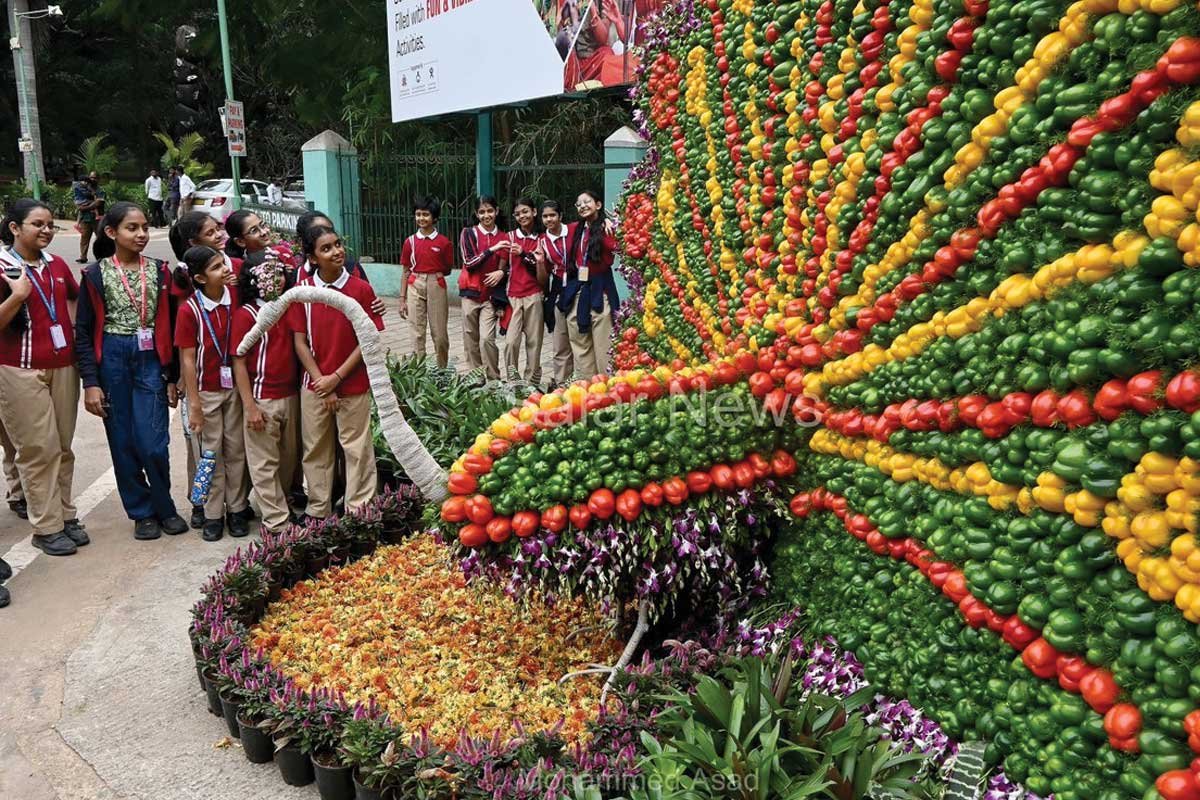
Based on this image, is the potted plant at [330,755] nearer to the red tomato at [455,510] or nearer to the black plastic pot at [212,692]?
the black plastic pot at [212,692]

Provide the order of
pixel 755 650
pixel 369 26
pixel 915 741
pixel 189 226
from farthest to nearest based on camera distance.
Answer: pixel 369 26 → pixel 189 226 → pixel 755 650 → pixel 915 741

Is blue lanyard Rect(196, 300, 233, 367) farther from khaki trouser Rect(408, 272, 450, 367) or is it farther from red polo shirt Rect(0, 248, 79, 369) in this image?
khaki trouser Rect(408, 272, 450, 367)

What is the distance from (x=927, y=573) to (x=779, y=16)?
2119mm

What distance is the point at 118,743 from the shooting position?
11.8 feet

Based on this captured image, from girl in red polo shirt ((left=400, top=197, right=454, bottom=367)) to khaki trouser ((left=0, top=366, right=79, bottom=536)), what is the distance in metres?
4.20

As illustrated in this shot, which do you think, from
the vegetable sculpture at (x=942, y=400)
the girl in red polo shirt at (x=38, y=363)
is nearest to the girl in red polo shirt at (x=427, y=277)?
the girl in red polo shirt at (x=38, y=363)

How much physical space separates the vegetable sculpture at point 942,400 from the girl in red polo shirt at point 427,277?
561 cm

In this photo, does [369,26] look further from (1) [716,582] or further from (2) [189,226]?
(1) [716,582]

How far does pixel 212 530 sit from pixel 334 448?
901 millimetres

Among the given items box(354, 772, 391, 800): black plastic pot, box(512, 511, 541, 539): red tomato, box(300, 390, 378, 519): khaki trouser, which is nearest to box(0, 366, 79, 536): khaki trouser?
box(300, 390, 378, 519): khaki trouser

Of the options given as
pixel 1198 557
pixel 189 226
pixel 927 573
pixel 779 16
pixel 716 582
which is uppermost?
pixel 779 16

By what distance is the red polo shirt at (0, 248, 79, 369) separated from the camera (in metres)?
5.16

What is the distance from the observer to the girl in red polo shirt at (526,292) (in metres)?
8.77

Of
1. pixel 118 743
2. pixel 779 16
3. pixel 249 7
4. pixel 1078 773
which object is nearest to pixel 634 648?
pixel 1078 773
